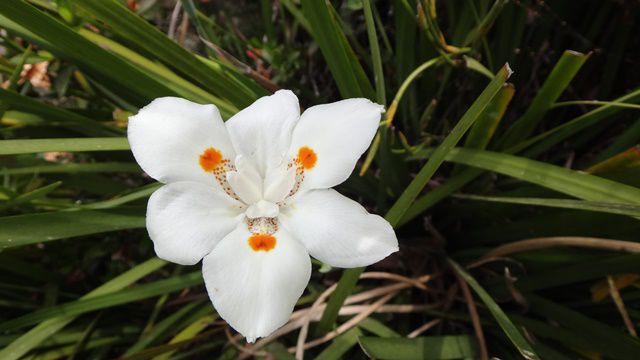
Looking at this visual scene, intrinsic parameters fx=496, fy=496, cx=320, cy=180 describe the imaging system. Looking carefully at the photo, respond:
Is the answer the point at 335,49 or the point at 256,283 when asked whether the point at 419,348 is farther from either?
the point at 335,49

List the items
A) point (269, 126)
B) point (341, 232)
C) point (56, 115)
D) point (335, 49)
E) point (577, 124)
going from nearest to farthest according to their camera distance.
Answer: point (341, 232)
point (269, 126)
point (335, 49)
point (577, 124)
point (56, 115)

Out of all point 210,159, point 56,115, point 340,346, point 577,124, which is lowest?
point 340,346

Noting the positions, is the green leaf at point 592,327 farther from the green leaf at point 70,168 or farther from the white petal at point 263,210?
the green leaf at point 70,168

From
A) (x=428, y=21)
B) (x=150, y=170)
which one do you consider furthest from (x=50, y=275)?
(x=428, y=21)

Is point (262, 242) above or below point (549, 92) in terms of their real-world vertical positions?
below

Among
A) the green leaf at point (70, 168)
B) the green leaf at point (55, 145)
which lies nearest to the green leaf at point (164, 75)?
the green leaf at point (55, 145)

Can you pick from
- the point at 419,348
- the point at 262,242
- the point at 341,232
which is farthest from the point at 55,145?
the point at 419,348

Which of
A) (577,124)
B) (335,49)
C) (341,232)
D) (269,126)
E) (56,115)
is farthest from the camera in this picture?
(56,115)
